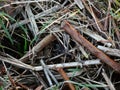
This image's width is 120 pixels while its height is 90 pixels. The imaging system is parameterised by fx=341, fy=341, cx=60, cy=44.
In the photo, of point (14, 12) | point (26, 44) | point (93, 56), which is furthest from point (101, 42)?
point (14, 12)

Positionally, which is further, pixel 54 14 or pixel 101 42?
pixel 54 14

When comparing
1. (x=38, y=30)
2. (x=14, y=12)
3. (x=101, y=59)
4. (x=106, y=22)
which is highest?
(x=14, y=12)

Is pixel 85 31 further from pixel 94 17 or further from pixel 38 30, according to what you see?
pixel 38 30

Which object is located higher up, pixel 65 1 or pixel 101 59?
pixel 65 1

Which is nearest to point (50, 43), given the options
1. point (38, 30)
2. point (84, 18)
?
point (38, 30)
